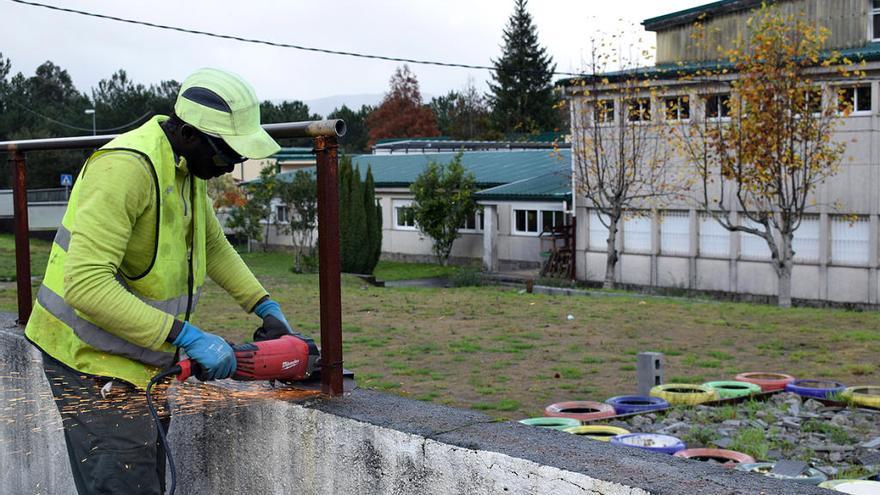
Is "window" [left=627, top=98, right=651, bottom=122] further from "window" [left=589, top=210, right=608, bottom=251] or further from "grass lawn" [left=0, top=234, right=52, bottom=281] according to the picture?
"grass lawn" [left=0, top=234, right=52, bottom=281]

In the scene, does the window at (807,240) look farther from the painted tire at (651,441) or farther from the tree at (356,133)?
the tree at (356,133)

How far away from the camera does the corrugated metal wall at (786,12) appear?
27203mm

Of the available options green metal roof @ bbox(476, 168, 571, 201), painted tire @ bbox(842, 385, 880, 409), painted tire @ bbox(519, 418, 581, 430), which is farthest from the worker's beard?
green metal roof @ bbox(476, 168, 571, 201)

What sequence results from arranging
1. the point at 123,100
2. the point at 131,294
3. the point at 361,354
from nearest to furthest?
1. the point at 131,294
2. the point at 361,354
3. the point at 123,100

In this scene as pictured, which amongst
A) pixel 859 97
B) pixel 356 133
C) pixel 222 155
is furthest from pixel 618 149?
pixel 356 133

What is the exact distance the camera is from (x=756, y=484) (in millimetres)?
2484

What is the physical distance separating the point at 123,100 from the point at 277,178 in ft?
94.5

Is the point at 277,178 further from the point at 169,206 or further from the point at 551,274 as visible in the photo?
the point at 169,206

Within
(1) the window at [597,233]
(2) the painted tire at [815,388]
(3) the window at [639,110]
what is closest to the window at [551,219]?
(1) the window at [597,233]

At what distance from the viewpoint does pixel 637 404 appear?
9438 mm

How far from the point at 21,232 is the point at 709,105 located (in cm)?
2365

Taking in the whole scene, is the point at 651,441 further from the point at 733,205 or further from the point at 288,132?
the point at 733,205

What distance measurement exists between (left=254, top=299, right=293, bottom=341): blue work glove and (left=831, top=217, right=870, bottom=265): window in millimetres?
23427

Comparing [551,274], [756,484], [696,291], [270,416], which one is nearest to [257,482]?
[270,416]
